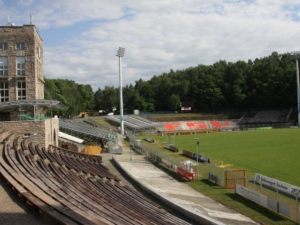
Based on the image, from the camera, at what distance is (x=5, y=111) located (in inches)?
1188

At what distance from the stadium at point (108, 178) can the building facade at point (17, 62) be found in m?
0.09

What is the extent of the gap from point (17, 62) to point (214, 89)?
261 feet

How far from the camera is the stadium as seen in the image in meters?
10.8

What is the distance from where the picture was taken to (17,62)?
30781 millimetres

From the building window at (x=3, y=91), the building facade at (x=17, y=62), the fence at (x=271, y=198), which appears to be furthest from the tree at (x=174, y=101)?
the fence at (x=271, y=198)

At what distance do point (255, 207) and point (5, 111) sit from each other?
23.3m

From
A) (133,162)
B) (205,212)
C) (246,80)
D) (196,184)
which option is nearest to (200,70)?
(246,80)

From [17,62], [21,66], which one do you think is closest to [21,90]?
[21,66]

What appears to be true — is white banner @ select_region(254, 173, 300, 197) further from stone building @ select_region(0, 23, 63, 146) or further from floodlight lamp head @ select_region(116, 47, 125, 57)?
floodlight lamp head @ select_region(116, 47, 125, 57)

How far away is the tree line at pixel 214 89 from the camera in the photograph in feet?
302

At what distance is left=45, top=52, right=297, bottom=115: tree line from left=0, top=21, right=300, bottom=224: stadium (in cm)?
5374

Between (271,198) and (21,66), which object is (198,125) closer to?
(21,66)

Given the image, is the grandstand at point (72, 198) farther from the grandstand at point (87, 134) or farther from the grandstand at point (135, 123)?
the grandstand at point (135, 123)

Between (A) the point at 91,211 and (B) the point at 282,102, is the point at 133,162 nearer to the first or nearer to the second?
(A) the point at 91,211
